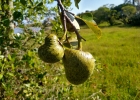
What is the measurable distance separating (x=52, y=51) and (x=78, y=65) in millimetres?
61

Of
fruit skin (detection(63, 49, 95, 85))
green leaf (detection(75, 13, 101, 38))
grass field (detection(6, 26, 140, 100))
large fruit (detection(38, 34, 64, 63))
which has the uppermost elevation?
green leaf (detection(75, 13, 101, 38))

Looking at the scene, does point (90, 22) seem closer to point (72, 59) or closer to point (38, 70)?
point (72, 59)

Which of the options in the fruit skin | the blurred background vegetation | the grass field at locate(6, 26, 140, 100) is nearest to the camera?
the fruit skin

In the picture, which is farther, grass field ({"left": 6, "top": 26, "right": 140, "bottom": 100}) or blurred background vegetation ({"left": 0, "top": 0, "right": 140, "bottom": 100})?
grass field ({"left": 6, "top": 26, "right": 140, "bottom": 100})

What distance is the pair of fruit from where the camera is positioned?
486 mm

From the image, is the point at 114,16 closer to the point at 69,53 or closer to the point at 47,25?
the point at 47,25

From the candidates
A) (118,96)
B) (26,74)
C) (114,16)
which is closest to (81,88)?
(118,96)

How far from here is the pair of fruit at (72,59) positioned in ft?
1.59

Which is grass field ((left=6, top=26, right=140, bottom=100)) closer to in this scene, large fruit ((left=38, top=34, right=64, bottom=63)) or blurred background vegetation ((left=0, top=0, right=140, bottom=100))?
blurred background vegetation ((left=0, top=0, right=140, bottom=100))

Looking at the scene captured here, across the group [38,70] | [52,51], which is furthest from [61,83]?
[52,51]

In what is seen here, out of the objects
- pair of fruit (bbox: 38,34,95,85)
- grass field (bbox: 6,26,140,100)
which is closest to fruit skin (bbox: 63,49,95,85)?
pair of fruit (bbox: 38,34,95,85)

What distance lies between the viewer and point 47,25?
2729 millimetres

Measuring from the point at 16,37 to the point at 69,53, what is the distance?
4.01 ft

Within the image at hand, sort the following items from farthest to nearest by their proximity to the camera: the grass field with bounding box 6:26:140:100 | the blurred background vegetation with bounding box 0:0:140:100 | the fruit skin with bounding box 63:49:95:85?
the grass field with bounding box 6:26:140:100
the blurred background vegetation with bounding box 0:0:140:100
the fruit skin with bounding box 63:49:95:85
